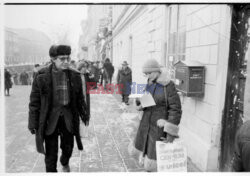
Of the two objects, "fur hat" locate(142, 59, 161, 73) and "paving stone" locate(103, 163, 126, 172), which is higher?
"fur hat" locate(142, 59, 161, 73)

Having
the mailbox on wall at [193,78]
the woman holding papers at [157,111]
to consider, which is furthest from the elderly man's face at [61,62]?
the mailbox on wall at [193,78]

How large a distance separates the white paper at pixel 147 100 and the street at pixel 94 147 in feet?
4.12

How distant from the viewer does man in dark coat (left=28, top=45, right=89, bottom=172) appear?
9.13 ft

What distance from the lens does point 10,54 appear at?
9.74ft

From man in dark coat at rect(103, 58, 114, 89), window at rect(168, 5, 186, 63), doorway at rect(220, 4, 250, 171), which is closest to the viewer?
doorway at rect(220, 4, 250, 171)

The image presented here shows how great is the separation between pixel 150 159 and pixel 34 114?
1481mm

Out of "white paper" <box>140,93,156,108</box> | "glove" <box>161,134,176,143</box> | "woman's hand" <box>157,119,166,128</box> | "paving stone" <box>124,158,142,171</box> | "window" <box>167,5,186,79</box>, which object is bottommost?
"paving stone" <box>124,158,142,171</box>

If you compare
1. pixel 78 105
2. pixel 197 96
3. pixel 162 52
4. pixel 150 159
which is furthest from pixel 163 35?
pixel 150 159

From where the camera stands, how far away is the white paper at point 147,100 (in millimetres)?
2669

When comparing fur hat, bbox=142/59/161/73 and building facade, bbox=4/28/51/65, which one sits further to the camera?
building facade, bbox=4/28/51/65

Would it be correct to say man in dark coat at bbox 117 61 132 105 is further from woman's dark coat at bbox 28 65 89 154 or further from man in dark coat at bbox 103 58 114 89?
woman's dark coat at bbox 28 65 89 154

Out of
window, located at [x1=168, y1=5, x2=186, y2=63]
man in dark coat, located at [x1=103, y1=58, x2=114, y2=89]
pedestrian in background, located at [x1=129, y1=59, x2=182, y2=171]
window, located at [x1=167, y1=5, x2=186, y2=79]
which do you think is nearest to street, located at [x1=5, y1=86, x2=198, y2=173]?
pedestrian in background, located at [x1=129, y1=59, x2=182, y2=171]

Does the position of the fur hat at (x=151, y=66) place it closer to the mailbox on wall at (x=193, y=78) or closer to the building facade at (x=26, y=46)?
the mailbox on wall at (x=193, y=78)

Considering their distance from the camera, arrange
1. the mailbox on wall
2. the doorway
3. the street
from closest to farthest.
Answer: the doorway < the mailbox on wall < the street
